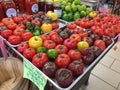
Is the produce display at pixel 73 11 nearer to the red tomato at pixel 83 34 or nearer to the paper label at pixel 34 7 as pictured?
the paper label at pixel 34 7

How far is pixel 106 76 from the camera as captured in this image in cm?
203

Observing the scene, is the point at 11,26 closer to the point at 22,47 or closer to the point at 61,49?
Answer: the point at 22,47

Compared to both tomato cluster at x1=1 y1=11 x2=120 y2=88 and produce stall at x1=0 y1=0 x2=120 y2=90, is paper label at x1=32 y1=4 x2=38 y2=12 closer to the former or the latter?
produce stall at x1=0 y1=0 x2=120 y2=90

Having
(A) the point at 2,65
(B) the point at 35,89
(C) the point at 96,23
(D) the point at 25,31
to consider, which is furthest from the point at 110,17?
(A) the point at 2,65

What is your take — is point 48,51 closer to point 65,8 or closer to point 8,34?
point 8,34

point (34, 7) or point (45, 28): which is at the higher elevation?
point (34, 7)

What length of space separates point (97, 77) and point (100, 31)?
99cm

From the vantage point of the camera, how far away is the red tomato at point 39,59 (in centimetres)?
84

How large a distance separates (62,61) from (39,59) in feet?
0.42

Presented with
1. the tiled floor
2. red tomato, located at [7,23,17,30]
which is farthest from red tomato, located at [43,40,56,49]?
the tiled floor

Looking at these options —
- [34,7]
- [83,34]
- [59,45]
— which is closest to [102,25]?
[83,34]

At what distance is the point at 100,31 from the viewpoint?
118cm

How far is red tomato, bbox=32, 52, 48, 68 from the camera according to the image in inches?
33.0

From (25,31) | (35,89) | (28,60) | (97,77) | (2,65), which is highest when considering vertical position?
(25,31)
